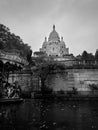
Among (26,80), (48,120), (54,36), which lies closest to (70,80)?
(26,80)

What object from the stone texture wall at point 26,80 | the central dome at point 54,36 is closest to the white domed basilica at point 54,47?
the central dome at point 54,36

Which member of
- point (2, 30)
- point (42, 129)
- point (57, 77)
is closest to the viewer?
point (42, 129)

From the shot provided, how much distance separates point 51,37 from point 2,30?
200 feet

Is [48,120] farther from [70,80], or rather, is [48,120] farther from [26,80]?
[26,80]

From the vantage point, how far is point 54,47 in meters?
116

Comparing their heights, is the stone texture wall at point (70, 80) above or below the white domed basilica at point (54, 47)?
below

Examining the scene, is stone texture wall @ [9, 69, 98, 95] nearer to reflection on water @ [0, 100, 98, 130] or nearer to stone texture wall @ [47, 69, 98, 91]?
stone texture wall @ [47, 69, 98, 91]

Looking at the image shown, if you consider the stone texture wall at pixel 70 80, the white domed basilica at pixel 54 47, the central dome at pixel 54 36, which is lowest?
the stone texture wall at pixel 70 80

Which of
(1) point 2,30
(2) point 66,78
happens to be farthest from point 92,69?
(1) point 2,30

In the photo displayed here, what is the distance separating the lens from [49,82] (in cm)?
2323

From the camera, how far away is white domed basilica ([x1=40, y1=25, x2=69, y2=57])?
382 feet

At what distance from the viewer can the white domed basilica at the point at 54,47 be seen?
116500mm

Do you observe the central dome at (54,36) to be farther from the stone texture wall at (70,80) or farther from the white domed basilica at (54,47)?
the stone texture wall at (70,80)

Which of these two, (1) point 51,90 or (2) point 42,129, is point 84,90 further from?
(2) point 42,129
